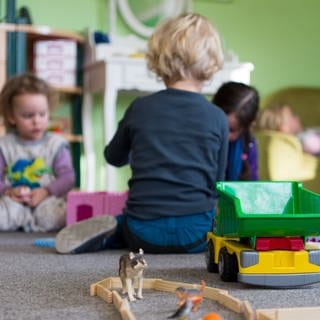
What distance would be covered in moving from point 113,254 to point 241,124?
A: 0.77m

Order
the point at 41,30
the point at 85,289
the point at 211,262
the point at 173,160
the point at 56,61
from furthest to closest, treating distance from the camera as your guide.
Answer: the point at 56,61
the point at 41,30
the point at 173,160
the point at 211,262
the point at 85,289

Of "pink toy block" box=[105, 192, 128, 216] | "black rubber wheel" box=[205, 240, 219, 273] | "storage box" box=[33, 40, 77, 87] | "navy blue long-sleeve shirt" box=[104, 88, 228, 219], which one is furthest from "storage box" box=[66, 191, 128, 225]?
"storage box" box=[33, 40, 77, 87]

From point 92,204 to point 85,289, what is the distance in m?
1.05

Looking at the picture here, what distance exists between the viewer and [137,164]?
1.72 meters

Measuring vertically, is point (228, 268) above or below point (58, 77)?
below

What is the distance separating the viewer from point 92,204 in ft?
7.21

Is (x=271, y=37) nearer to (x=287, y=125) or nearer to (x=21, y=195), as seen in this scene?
(x=287, y=125)

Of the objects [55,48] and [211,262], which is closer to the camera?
[211,262]

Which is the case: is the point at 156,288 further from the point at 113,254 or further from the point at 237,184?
the point at 113,254

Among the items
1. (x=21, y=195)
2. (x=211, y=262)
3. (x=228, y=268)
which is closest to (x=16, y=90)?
(x=21, y=195)

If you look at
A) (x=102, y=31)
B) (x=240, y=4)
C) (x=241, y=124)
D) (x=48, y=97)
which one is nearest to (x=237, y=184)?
(x=241, y=124)

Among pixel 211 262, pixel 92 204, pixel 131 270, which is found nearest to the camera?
pixel 131 270

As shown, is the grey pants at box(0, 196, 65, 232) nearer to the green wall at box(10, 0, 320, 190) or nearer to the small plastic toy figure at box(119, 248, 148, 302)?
the green wall at box(10, 0, 320, 190)

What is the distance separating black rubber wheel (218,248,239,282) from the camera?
125 cm
